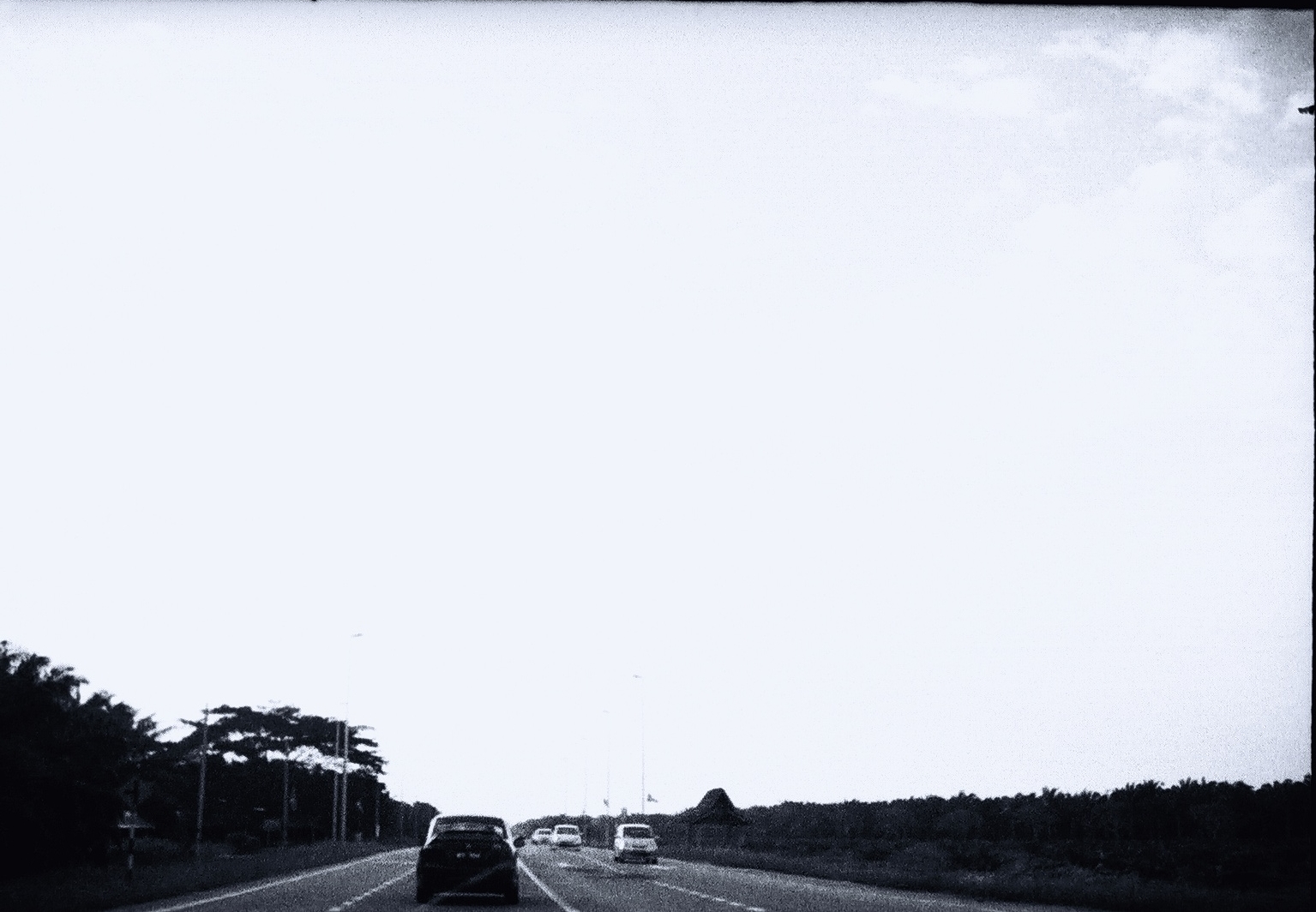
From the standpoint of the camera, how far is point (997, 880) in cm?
3662

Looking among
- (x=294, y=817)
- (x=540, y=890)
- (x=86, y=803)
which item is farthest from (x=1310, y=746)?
(x=294, y=817)

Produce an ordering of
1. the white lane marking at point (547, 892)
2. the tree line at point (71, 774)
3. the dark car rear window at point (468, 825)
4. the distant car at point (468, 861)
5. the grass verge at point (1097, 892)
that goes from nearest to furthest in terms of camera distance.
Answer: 1. the grass verge at point (1097, 892)
2. the white lane marking at point (547, 892)
3. the distant car at point (468, 861)
4. the dark car rear window at point (468, 825)
5. the tree line at point (71, 774)

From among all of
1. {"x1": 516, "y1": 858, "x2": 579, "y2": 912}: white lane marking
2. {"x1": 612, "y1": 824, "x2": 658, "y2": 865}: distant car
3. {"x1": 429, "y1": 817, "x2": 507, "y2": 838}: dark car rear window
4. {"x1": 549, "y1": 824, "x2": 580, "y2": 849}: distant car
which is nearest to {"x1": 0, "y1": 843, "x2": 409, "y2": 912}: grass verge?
{"x1": 429, "y1": 817, "x2": 507, "y2": 838}: dark car rear window

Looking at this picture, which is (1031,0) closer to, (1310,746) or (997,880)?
A: (1310,746)

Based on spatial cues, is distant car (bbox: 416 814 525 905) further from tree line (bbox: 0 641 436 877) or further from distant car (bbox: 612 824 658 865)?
distant car (bbox: 612 824 658 865)

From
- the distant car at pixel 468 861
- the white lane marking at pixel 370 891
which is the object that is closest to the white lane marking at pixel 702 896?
the distant car at pixel 468 861

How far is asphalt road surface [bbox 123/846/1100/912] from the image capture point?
2559 cm

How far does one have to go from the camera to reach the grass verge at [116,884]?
25.3m

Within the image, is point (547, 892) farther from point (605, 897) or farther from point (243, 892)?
point (243, 892)

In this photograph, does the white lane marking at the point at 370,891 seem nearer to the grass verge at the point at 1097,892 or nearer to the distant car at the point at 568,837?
the grass verge at the point at 1097,892

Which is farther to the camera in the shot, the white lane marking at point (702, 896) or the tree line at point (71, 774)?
the tree line at point (71, 774)

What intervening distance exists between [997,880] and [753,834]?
88.4 m

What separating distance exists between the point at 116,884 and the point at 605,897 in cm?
1173

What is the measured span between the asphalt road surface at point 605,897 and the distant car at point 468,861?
368 millimetres
